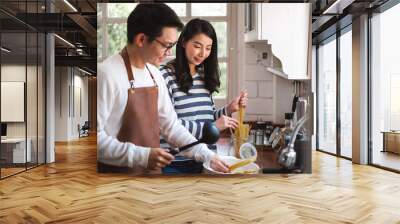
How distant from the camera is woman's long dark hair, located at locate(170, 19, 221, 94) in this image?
5.70m

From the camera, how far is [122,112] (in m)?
5.58

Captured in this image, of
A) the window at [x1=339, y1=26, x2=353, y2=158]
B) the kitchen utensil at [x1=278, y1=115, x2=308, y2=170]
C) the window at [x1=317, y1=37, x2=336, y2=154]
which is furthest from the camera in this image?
the window at [x1=317, y1=37, x2=336, y2=154]

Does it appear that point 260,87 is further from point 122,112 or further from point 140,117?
point 122,112

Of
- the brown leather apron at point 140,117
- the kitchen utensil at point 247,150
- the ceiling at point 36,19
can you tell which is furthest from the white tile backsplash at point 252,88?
the ceiling at point 36,19

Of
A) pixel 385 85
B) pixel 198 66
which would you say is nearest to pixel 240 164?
pixel 198 66

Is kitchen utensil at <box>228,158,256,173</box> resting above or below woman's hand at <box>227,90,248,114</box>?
below

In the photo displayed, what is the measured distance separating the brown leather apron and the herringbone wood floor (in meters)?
0.57

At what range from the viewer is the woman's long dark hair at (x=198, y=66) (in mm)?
5699

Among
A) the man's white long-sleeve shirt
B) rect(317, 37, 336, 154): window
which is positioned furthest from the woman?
rect(317, 37, 336, 154): window

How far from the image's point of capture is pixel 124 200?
4.45 metres

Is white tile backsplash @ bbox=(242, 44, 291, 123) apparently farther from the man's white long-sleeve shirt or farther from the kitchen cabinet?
the man's white long-sleeve shirt

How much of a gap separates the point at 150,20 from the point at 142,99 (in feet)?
3.54

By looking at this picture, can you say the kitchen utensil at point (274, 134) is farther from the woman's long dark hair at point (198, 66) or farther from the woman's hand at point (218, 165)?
the woman's long dark hair at point (198, 66)

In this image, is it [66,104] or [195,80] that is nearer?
[195,80]
